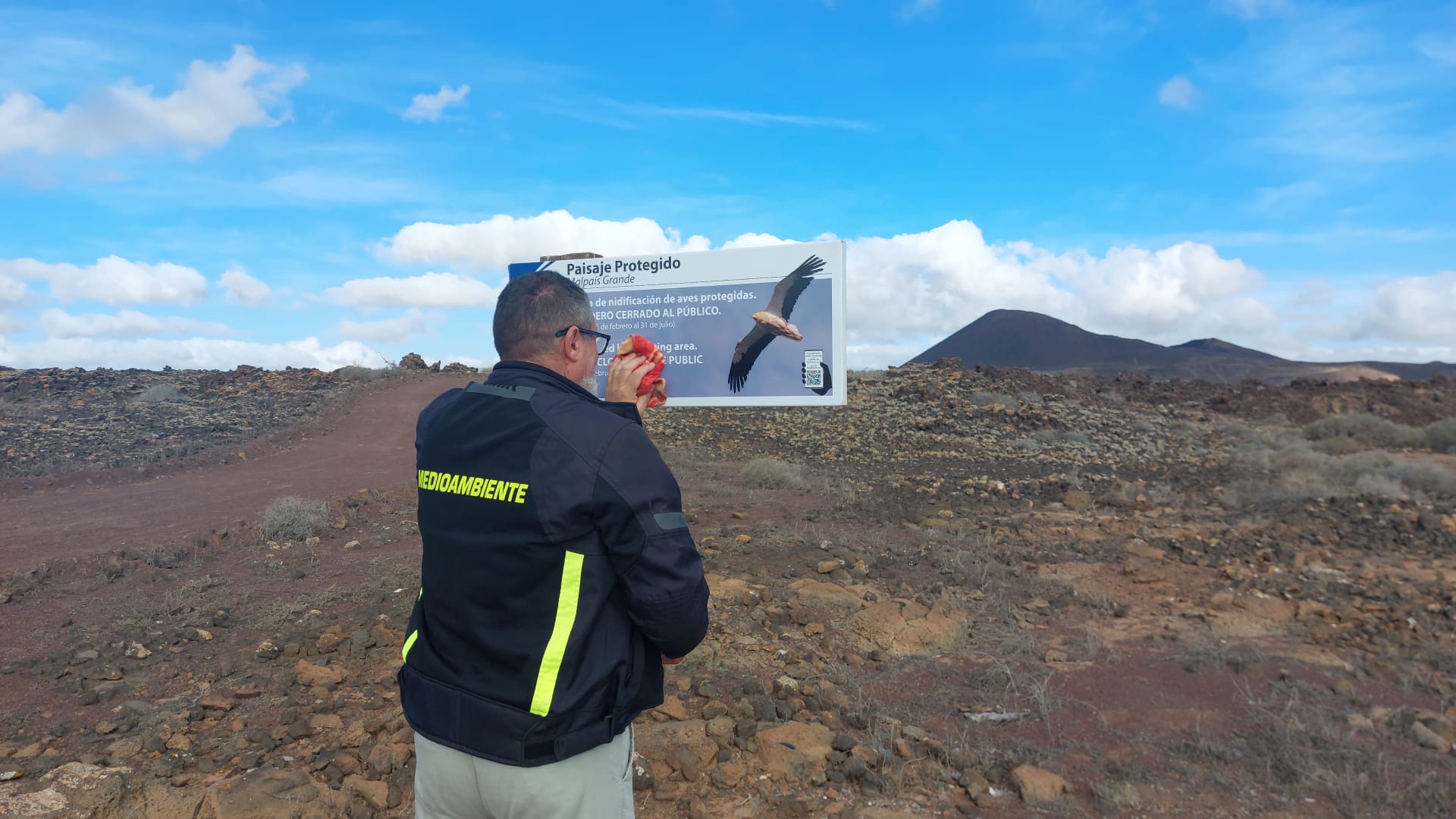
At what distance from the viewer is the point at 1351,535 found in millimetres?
8625

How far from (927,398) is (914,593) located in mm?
13213

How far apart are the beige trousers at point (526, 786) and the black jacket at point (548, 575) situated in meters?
0.05

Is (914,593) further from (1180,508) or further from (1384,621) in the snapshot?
(1180,508)

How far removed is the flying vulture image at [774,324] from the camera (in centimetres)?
551

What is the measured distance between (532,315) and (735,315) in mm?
3766

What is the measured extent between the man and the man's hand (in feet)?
1.22

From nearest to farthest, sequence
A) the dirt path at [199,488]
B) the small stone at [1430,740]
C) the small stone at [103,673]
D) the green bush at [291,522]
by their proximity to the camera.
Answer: the small stone at [1430,740], the small stone at [103,673], the green bush at [291,522], the dirt path at [199,488]

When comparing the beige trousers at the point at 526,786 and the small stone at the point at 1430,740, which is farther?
the small stone at the point at 1430,740

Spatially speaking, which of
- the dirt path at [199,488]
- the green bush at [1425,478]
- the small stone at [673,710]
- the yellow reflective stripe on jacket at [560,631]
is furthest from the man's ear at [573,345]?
the green bush at [1425,478]

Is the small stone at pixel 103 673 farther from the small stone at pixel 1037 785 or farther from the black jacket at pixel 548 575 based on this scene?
the small stone at pixel 1037 785

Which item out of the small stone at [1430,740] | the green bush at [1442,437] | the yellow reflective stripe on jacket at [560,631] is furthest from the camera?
the green bush at [1442,437]

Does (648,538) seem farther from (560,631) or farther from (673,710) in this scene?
(673,710)

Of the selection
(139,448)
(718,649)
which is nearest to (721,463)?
(718,649)

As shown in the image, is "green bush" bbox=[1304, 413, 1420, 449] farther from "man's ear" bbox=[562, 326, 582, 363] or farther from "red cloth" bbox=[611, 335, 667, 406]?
"man's ear" bbox=[562, 326, 582, 363]
